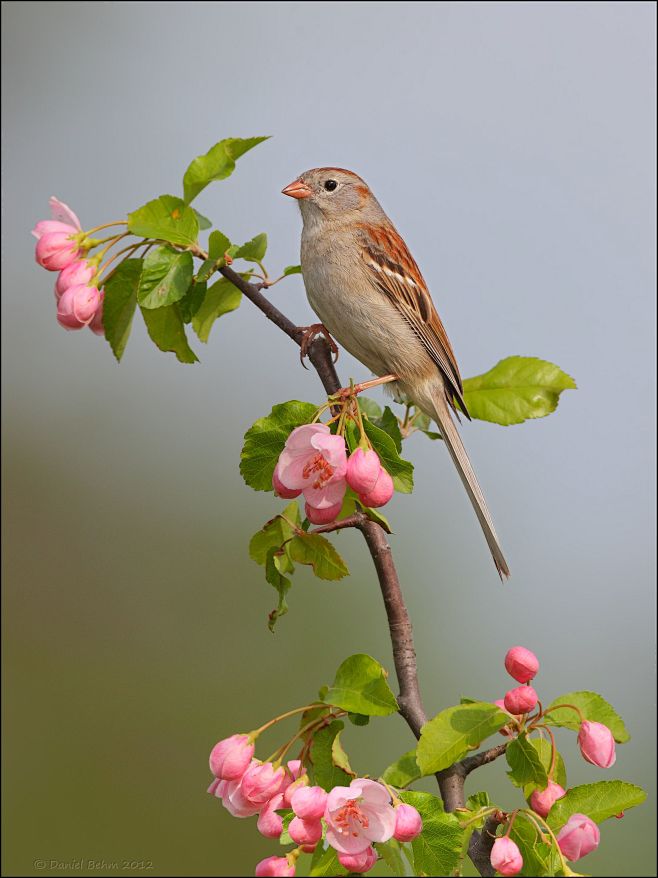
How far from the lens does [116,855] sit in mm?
4734

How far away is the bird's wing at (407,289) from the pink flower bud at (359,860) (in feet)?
4.83

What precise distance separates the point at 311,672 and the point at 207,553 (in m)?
1.15

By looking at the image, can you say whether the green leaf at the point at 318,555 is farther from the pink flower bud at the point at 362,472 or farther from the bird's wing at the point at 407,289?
the bird's wing at the point at 407,289

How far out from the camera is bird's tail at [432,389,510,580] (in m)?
2.09

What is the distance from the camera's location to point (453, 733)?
131 cm

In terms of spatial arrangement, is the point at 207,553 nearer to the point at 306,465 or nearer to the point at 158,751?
the point at 158,751

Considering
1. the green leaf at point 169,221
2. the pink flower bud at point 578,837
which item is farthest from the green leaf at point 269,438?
the pink flower bud at point 578,837

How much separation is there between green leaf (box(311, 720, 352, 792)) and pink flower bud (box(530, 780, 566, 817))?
26cm

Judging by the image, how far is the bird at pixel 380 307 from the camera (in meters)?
2.47

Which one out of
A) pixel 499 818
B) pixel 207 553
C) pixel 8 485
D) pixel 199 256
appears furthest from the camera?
pixel 8 485

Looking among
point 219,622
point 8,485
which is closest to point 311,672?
point 219,622

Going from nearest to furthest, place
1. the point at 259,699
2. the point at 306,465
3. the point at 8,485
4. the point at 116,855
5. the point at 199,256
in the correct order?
the point at 306,465 < the point at 199,256 < the point at 116,855 < the point at 259,699 < the point at 8,485

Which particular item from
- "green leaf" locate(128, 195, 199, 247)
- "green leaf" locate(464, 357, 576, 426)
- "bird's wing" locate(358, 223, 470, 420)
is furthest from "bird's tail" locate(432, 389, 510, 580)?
"green leaf" locate(128, 195, 199, 247)

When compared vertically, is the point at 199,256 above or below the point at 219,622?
above
